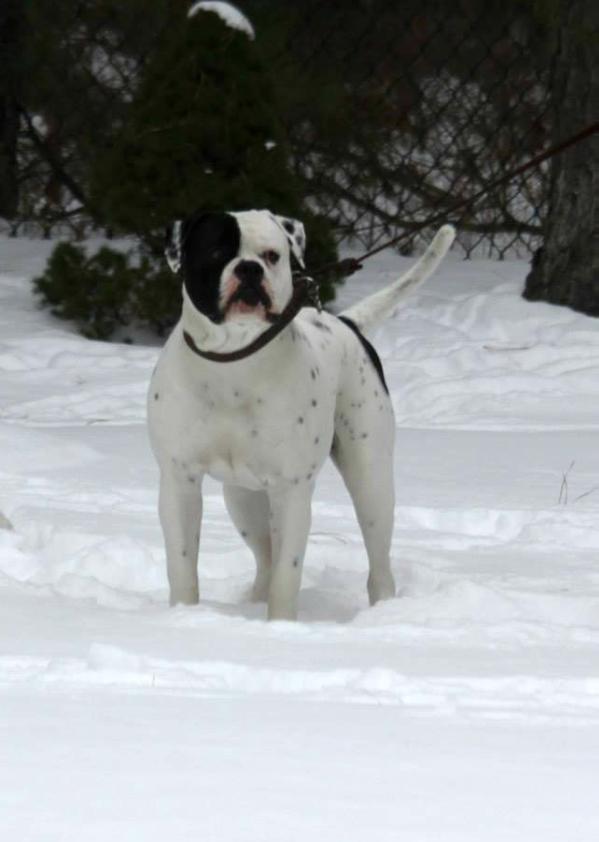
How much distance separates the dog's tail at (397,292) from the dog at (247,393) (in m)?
0.36

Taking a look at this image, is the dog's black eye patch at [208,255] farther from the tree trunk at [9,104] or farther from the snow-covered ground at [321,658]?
the tree trunk at [9,104]

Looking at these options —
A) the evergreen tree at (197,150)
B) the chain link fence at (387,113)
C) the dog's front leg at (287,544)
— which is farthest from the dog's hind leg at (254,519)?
the chain link fence at (387,113)

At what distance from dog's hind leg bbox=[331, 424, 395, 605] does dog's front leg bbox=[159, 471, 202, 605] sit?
50 centimetres

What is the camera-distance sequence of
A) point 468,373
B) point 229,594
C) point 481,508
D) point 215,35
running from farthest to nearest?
point 215,35, point 468,373, point 481,508, point 229,594

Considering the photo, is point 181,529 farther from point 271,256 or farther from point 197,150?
point 197,150

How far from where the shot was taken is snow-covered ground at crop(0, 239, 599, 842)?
7.75ft

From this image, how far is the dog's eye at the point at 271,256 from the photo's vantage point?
390cm

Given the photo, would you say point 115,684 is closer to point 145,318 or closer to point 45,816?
point 45,816

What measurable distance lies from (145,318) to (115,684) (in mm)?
6898

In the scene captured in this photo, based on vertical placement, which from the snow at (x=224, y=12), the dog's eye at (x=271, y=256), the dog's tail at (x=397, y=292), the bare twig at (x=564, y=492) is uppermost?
the dog's eye at (x=271, y=256)

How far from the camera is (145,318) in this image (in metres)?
9.95

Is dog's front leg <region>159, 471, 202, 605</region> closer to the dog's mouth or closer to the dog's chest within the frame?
the dog's chest

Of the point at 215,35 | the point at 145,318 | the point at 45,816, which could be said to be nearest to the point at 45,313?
the point at 145,318

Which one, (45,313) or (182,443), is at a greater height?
(182,443)
